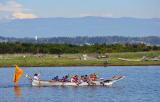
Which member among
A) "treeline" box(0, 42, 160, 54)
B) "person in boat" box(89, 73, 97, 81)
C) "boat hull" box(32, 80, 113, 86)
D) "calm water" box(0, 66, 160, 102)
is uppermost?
"treeline" box(0, 42, 160, 54)

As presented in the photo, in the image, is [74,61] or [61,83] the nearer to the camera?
[61,83]

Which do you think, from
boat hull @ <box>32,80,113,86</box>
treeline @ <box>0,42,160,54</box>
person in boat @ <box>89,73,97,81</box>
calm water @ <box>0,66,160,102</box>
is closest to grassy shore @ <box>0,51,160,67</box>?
treeline @ <box>0,42,160,54</box>

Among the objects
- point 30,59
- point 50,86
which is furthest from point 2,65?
point 50,86

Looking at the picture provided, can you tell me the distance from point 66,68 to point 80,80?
4589cm

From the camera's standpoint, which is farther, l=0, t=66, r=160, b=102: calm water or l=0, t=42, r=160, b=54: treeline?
l=0, t=42, r=160, b=54: treeline

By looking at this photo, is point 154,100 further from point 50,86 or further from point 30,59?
point 30,59

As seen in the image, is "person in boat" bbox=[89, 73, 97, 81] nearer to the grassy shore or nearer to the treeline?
the grassy shore

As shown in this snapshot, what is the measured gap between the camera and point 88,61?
13088 cm

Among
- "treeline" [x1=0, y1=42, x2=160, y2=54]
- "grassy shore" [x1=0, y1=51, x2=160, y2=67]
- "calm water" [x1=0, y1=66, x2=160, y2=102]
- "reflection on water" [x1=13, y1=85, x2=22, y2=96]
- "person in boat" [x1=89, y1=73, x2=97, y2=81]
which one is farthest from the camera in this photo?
"treeline" [x1=0, y1=42, x2=160, y2=54]

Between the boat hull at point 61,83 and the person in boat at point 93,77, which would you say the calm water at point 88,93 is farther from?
the person in boat at point 93,77

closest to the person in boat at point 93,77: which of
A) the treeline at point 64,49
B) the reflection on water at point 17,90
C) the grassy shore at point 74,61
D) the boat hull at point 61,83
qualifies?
the boat hull at point 61,83

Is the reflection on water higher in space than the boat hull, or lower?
lower

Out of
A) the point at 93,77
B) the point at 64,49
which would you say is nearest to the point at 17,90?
the point at 93,77

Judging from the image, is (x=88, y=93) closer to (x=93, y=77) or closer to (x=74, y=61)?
(x=93, y=77)
